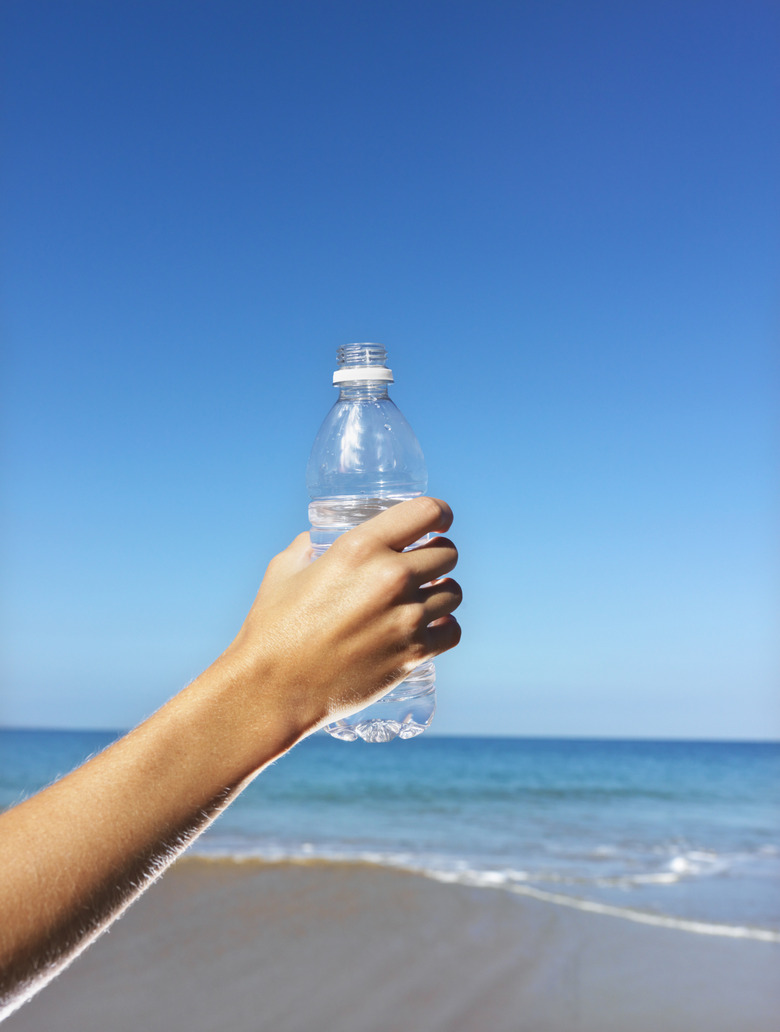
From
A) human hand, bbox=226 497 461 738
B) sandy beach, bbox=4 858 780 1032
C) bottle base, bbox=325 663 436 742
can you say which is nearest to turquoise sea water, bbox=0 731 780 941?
sandy beach, bbox=4 858 780 1032

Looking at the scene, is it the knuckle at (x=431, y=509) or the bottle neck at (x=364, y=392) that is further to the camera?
the bottle neck at (x=364, y=392)

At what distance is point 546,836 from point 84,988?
29.2 feet

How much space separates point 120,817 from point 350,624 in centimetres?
39

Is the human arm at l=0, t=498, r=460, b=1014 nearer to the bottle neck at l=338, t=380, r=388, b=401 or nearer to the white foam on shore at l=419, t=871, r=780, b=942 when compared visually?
Result: the bottle neck at l=338, t=380, r=388, b=401

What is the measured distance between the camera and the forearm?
3.20ft

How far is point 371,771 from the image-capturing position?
86.9 feet

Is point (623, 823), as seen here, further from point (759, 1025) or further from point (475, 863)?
point (759, 1025)

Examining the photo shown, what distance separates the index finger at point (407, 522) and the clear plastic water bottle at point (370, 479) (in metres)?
0.81

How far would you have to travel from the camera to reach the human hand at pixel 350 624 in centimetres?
122

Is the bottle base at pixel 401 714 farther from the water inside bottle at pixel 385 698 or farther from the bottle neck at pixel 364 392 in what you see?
the bottle neck at pixel 364 392

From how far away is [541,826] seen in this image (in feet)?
48.6

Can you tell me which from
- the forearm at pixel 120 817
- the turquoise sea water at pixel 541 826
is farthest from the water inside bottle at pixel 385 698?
the turquoise sea water at pixel 541 826

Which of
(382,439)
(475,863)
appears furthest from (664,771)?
(382,439)

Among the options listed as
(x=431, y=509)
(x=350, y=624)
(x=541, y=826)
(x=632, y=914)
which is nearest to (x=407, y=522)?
(x=431, y=509)
